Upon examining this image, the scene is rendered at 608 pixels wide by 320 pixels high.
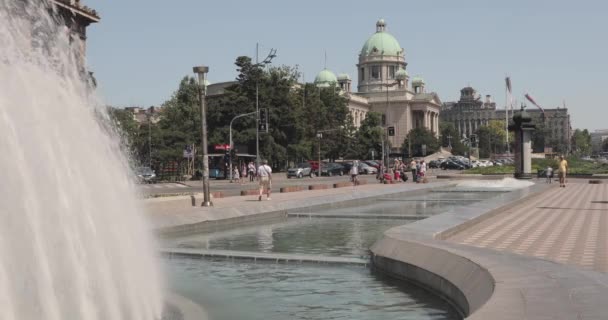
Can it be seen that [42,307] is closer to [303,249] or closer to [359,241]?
[303,249]

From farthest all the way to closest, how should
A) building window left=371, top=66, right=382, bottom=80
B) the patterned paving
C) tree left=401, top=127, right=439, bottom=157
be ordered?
1. building window left=371, top=66, right=382, bottom=80
2. tree left=401, top=127, right=439, bottom=157
3. the patterned paving

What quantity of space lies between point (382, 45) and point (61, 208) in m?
176

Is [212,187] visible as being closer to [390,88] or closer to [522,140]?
[522,140]

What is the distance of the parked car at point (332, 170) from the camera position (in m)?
76.7

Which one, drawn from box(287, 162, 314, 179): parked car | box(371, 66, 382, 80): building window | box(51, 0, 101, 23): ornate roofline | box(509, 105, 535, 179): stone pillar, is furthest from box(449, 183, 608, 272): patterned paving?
box(371, 66, 382, 80): building window

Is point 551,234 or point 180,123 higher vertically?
point 180,123

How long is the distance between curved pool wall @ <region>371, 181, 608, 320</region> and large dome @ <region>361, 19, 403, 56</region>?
169521 millimetres

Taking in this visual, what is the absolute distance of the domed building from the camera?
168250 mm

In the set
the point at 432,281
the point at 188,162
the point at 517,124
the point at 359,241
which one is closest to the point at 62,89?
the point at 432,281

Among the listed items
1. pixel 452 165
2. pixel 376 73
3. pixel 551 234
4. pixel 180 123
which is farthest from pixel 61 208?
pixel 376 73

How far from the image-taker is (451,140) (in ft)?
561

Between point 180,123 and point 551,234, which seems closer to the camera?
point 551,234

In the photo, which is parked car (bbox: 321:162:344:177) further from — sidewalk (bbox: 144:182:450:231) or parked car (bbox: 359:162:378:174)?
sidewalk (bbox: 144:182:450:231)

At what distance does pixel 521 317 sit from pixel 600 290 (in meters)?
1.58
